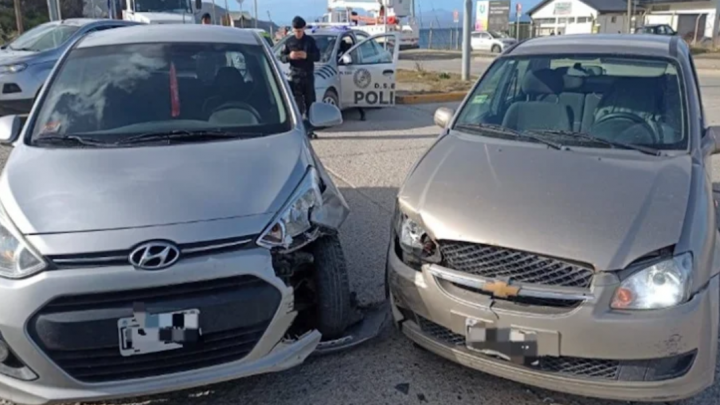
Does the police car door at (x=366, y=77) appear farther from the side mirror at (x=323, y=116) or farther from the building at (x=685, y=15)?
the building at (x=685, y=15)

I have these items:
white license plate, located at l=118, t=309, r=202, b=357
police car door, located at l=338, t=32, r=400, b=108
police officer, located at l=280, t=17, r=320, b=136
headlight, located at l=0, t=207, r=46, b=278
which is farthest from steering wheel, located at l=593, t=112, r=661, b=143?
police car door, located at l=338, t=32, r=400, b=108

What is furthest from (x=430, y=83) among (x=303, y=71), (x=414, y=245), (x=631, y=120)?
(x=414, y=245)

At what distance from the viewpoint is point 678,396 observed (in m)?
2.54

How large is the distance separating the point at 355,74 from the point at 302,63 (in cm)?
129

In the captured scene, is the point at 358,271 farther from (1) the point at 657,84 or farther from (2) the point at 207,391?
(1) the point at 657,84

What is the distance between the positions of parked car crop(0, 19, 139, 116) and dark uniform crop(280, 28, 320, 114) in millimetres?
2481

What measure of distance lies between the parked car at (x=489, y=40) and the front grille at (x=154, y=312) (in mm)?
37360

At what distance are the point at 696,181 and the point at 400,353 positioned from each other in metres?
1.82

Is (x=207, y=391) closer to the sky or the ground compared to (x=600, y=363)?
closer to the ground

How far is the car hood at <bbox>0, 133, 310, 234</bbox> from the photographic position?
8.59 ft

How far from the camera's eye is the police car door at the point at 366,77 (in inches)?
400

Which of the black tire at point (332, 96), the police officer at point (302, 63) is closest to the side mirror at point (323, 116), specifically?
the police officer at point (302, 63)

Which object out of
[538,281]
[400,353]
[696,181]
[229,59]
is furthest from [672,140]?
[229,59]

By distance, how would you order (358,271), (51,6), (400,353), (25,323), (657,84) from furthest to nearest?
(51,6) → (358,271) → (657,84) → (400,353) → (25,323)
